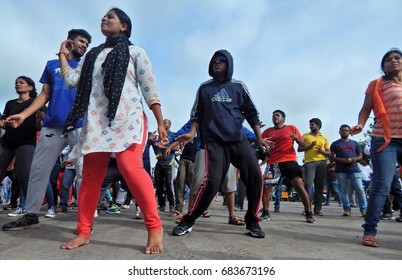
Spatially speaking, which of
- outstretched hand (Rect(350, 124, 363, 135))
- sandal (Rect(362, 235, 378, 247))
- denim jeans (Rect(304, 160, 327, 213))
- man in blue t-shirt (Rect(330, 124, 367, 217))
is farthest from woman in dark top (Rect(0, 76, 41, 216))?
man in blue t-shirt (Rect(330, 124, 367, 217))

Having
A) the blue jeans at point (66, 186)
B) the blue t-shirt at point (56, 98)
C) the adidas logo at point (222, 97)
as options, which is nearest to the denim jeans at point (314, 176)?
the adidas logo at point (222, 97)

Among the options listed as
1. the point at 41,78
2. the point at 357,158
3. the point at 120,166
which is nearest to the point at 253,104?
the point at 120,166

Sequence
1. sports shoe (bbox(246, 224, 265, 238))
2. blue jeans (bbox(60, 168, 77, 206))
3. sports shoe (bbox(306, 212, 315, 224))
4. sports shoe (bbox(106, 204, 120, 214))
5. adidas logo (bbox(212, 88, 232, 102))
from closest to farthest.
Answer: sports shoe (bbox(246, 224, 265, 238)) < adidas logo (bbox(212, 88, 232, 102)) < sports shoe (bbox(306, 212, 315, 224)) < sports shoe (bbox(106, 204, 120, 214)) < blue jeans (bbox(60, 168, 77, 206))

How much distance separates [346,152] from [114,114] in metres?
7.16

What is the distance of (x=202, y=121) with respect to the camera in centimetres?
468

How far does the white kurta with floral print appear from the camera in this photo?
3.18 m

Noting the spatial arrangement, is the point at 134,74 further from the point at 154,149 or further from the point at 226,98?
the point at 154,149

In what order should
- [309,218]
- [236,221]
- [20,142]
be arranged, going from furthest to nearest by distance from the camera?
1. [309,218]
2. [236,221]
3. [20,142]

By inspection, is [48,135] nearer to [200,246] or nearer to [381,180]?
[200,246]

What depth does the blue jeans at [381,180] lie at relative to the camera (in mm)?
3932

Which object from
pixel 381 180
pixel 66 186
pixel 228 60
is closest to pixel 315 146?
pixel 381 180

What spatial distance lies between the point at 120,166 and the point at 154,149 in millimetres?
5450

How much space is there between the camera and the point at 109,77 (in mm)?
3244

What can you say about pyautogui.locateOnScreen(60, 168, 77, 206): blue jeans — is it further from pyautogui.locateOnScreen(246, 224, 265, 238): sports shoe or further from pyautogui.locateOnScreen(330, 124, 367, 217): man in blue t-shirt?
pyautogui.locateOnScreen(330, 124, 367, 217): man in blue t-shirt
